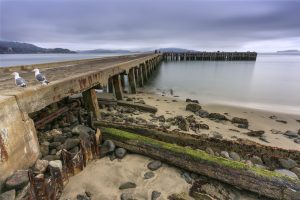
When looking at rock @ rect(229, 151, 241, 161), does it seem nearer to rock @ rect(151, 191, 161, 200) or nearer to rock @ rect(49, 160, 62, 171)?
rock @ rect(151, 191, 161, 200)

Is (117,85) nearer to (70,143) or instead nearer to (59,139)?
(59,139)

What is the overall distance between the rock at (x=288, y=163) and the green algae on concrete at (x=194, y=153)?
1174 millimetres

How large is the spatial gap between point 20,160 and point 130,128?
8.58 feet

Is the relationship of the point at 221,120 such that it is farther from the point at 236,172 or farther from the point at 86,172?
the point at 86,172

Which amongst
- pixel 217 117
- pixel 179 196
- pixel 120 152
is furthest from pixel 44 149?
pixel 217 117

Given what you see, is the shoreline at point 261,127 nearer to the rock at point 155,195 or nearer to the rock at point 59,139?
the rock at point 155,195

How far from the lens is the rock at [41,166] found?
358 centimetres

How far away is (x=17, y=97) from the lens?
3398 millimetres

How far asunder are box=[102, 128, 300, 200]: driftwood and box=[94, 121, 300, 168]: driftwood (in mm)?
396

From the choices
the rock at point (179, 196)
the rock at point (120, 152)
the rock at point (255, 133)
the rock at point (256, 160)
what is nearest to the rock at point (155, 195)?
the rock at point (179, 196)

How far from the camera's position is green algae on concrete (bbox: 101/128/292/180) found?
368 cm

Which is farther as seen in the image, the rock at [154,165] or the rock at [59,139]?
the rock at [59,139]

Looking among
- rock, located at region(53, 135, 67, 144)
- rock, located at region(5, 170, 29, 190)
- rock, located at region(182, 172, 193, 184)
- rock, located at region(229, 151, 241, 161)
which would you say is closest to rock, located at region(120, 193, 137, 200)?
rock, located at region(182, 172, 193, 184)

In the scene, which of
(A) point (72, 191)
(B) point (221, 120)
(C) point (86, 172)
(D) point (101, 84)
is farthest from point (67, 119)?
(B) point (221, 120)
